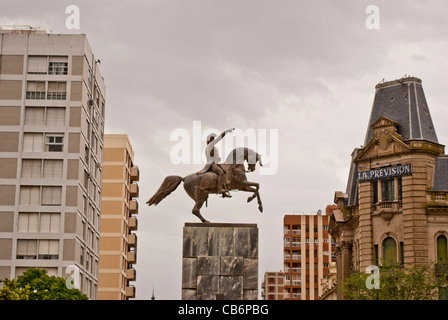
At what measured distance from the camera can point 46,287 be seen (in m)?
71.6

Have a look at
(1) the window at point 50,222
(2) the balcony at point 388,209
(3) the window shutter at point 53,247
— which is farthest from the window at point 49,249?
(2) the balcony at point 388,209

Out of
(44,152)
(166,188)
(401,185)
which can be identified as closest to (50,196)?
(44,152)

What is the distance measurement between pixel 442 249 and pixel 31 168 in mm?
44929

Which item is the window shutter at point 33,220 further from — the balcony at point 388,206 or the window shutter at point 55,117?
the balcony at point 388,206

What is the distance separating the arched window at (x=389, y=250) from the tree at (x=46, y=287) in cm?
2770

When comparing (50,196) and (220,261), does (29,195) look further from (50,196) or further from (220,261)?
(220,261)

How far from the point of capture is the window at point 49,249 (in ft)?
302

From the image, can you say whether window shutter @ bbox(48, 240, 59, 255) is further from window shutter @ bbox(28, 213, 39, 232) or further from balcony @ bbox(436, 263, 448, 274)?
balcony @ bbox(436, 263, 448, 274)

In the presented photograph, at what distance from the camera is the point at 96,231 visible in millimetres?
107938

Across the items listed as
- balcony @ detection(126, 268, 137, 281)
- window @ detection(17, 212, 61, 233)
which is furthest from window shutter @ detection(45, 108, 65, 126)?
balcony @ detection(126, 268, 137, 281)
